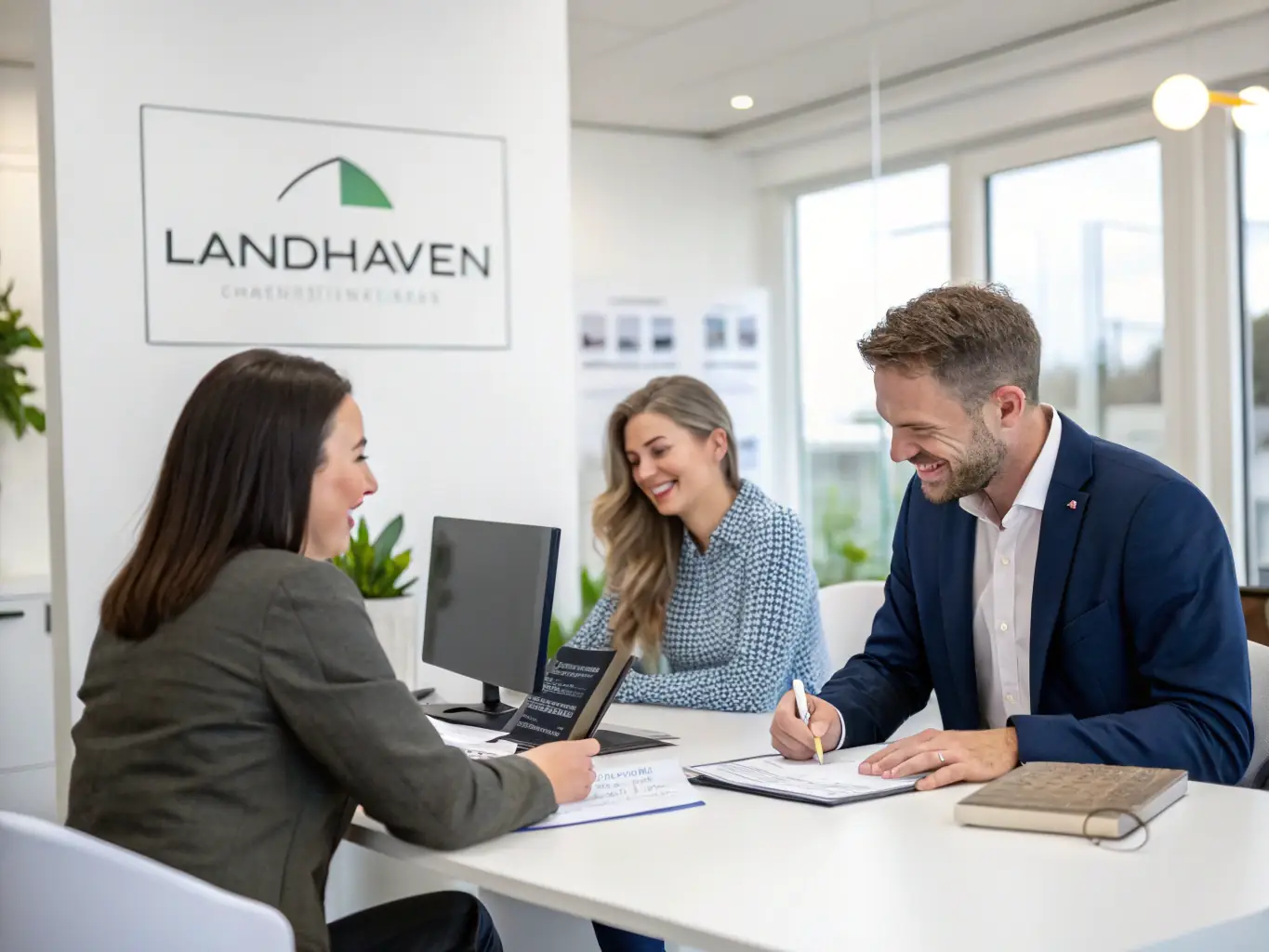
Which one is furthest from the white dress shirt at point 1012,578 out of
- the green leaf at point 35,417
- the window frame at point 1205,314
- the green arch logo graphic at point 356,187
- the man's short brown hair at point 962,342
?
the green leaf at point 35,417

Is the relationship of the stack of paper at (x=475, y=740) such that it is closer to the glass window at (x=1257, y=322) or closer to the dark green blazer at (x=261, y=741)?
the dark green blazer at (x=261, y=741)

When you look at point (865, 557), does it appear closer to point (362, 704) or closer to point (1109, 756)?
point (1109, 756)

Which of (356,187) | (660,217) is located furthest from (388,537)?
(660,217)

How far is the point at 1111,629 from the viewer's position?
6.90 feet

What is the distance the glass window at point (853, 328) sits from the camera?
266 inches

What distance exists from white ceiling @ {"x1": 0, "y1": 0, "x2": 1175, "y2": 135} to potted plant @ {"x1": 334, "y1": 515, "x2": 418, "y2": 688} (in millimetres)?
2345

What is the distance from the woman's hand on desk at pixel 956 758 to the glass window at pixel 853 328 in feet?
15.7

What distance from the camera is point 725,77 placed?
632cm

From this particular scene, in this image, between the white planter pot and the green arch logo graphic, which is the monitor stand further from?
the green arch logo graphic

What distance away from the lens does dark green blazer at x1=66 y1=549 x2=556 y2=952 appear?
1633mm

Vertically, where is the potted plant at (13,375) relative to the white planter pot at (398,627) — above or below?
above

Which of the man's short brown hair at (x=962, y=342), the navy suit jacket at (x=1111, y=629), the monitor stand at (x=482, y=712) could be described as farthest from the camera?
the monitor stand at (x=482, y=712)

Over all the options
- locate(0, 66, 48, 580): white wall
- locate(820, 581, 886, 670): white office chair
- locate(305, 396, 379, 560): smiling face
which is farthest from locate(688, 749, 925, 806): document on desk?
locate(0, 66, 48, 580): white wall

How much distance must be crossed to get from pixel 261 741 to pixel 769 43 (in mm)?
4739
